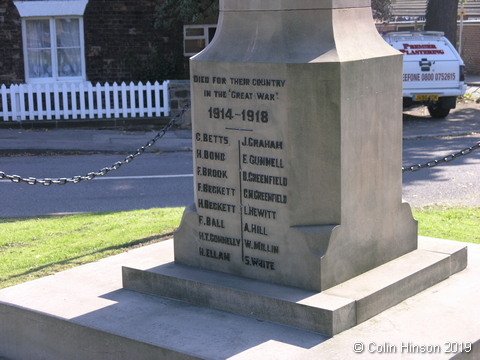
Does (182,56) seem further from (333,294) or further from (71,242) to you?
(333,294)

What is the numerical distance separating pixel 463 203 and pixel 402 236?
3970 millimetres

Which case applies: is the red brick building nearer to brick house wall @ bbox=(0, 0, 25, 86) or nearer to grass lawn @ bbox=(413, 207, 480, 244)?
brick house wall @ bbox=(0, 0, 25, 86)

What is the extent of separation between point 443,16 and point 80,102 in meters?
10.4

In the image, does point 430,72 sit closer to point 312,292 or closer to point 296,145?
point 296,145

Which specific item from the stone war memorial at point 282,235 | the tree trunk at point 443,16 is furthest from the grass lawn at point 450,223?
the tree trunk at point 443,16

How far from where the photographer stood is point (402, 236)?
646cm

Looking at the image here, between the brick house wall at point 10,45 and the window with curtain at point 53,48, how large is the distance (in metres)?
0.19

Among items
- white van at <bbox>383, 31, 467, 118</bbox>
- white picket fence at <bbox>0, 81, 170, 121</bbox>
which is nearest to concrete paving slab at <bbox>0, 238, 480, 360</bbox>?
white picket fence at <bbox>0, 81, 170, 121</bbox>

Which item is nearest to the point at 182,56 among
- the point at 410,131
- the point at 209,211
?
the point at 410,131

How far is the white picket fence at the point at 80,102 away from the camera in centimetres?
1836

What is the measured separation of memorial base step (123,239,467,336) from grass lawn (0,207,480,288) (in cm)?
132

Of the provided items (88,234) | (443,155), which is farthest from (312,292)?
(443,155)

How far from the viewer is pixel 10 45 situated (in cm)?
1950

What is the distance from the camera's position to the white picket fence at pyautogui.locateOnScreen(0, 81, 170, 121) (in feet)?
60.2
